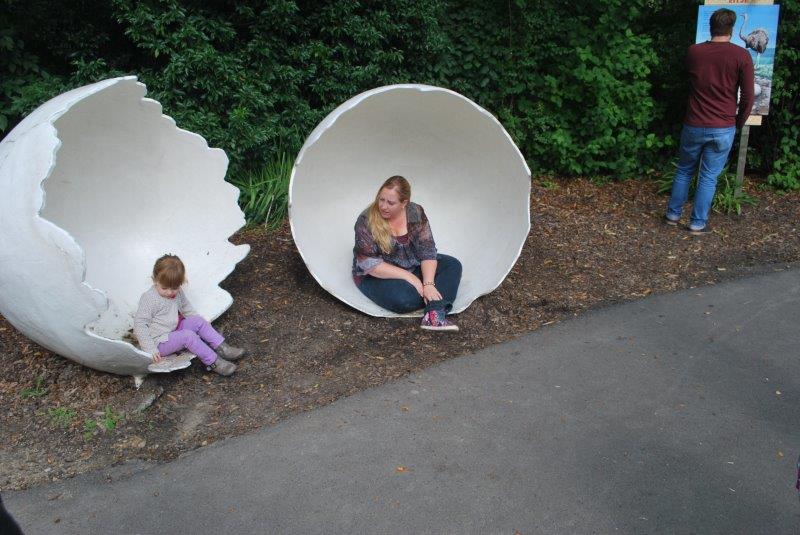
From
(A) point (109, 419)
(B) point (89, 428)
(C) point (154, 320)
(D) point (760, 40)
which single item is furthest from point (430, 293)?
(D) point (760, 40)

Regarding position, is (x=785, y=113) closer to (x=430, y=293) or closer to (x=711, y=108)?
(x=711, y=108)

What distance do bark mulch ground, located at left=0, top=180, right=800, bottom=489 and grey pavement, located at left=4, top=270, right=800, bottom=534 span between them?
0.18 meters

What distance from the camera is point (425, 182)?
19.8 ft

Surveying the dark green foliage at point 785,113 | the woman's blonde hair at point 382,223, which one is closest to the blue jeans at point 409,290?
the woman's blonde hair at point 382,223

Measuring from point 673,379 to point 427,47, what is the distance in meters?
4.07

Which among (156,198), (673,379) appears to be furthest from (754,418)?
(156,198)

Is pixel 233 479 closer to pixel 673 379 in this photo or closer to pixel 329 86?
pixel 673 379

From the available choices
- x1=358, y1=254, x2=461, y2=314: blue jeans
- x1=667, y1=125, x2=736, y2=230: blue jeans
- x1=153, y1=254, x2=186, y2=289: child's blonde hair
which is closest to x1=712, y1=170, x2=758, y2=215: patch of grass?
x1=667, y1=125, x2=736, y2=230: blue jeans

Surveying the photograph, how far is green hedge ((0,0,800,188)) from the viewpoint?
237 inches

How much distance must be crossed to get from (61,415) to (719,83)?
546cm

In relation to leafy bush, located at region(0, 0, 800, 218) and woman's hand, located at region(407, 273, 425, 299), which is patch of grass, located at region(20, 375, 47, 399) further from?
leafy bush, located at region(0, 0, 800, 218)

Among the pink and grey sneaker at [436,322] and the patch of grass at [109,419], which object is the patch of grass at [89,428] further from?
the pink and grey sneaker at [436,322]

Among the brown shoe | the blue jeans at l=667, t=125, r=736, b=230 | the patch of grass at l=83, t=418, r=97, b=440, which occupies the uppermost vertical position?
the blue jeans at l=667, t=125, r=736, b=230

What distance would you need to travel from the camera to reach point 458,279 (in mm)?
5180
